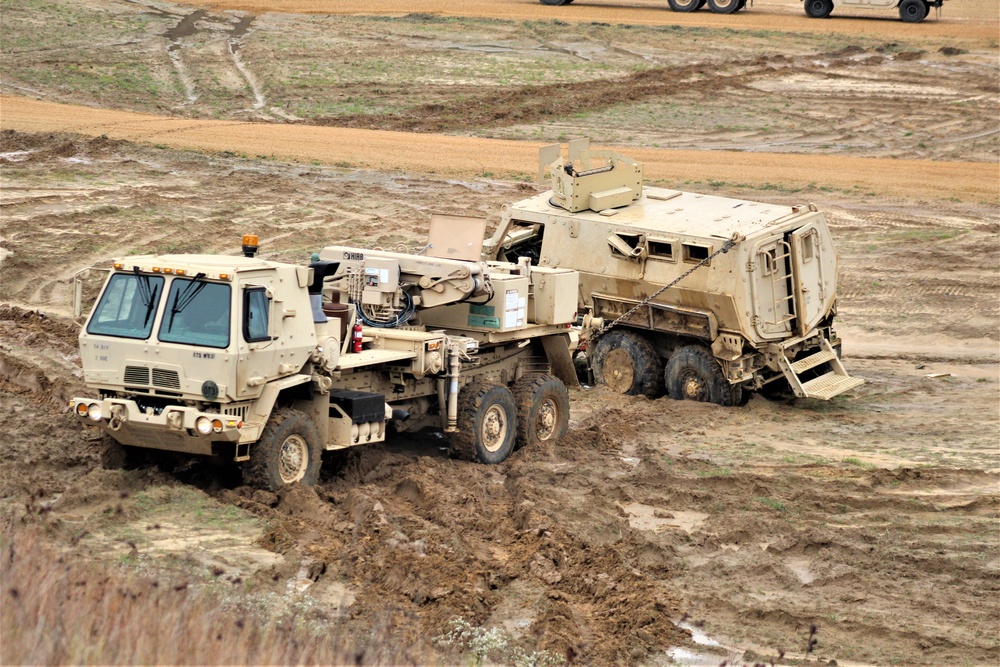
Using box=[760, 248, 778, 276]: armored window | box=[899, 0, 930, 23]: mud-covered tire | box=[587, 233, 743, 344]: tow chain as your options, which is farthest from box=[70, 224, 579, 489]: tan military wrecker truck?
box=[899, 0, 930, 23]: mud-covered tire

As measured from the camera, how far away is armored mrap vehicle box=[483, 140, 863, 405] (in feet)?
59.1

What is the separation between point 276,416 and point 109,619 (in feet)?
15.9

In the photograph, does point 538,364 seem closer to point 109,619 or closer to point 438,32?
point 109,619

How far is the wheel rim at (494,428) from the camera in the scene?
14.6 m

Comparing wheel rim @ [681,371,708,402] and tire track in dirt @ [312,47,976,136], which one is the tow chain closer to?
wheel rim @ [681,371,708,402]

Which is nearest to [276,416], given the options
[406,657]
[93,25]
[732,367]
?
[406,657]

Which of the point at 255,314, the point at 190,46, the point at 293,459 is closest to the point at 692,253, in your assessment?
the point at 293,459

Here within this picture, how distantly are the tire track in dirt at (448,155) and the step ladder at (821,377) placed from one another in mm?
12255

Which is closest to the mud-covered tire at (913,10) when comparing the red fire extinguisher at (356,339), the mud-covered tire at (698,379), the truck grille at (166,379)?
the mud-covered tire at (698,379)

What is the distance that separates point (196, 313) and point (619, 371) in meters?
8.47

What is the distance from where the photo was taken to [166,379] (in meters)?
11.6

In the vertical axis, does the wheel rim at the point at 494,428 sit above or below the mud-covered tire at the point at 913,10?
below

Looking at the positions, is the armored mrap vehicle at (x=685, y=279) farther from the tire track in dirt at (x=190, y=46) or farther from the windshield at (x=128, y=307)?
the tire track in dirt at (x=190, y=46)

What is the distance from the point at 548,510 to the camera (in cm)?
1284
